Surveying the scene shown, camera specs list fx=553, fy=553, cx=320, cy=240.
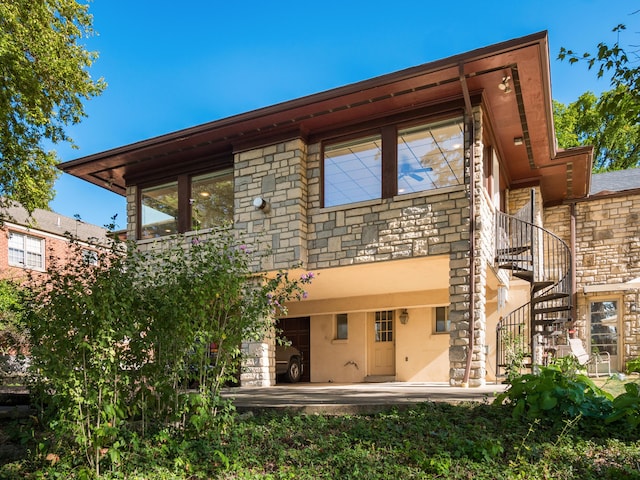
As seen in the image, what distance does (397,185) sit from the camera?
9.13 m

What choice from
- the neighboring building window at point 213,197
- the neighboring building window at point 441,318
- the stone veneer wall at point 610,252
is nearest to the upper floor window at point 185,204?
the neighboring building window at point 213,197

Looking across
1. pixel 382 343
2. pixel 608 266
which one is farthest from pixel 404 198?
pixel 608 266

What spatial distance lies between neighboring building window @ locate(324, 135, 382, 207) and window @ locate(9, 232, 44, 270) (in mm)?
14725

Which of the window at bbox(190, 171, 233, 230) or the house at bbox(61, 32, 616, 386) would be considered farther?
the window at bbox(190, 171, 233, 230)

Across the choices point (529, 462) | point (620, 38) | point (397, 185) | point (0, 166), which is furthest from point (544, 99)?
point (0, 166)

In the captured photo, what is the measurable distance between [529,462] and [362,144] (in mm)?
6691

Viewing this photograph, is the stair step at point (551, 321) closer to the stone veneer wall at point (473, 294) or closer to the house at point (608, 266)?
the stone veneer wall at point (473, 294)

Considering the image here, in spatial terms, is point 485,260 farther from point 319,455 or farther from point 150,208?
point 150,208

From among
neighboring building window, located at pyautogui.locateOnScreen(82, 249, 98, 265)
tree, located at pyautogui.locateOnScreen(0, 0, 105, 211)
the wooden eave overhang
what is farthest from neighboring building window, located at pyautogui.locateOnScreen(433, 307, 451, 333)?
neighboring building window, located at pyautogui.locateOnScreen(82, 249, 98, 265)

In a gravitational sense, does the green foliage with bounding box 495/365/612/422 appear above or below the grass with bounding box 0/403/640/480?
above

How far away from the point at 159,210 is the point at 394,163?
528 cm

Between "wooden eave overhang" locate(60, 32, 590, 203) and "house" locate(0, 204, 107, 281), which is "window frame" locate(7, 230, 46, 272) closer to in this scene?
"house" locate(0, 204, 107, 281)

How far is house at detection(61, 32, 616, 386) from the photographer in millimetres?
8367

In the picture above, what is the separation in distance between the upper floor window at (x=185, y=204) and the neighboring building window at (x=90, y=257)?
18.5 feet
